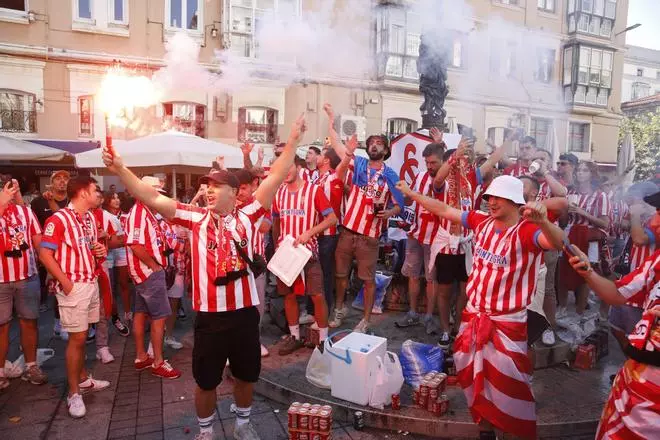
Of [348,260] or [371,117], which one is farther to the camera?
[371,117]

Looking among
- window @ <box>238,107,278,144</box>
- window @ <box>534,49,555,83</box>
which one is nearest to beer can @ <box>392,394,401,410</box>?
window @ <box>534,49,555,83</box>

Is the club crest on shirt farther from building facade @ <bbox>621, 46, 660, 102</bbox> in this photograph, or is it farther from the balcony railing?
building facade @ <bbox>621, 46, 660, 102</bbox>

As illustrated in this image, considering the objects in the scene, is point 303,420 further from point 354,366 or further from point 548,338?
point 548,338

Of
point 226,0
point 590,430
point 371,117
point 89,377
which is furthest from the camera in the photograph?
point 371,117

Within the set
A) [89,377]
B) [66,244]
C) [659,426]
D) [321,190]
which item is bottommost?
[89,377]

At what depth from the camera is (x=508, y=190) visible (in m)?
3.42

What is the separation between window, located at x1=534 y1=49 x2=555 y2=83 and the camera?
14016 millimetres

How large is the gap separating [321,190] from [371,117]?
13.9 metres

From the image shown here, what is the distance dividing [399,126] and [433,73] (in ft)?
35.1

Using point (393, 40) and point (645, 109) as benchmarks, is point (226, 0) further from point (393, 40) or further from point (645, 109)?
point (645, 109)

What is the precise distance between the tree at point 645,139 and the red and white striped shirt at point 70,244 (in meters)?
19.3

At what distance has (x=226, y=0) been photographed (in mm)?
15070

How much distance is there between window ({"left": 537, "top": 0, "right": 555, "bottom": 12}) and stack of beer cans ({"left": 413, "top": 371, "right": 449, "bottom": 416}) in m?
12.0

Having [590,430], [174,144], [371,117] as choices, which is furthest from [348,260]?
[371,117]
